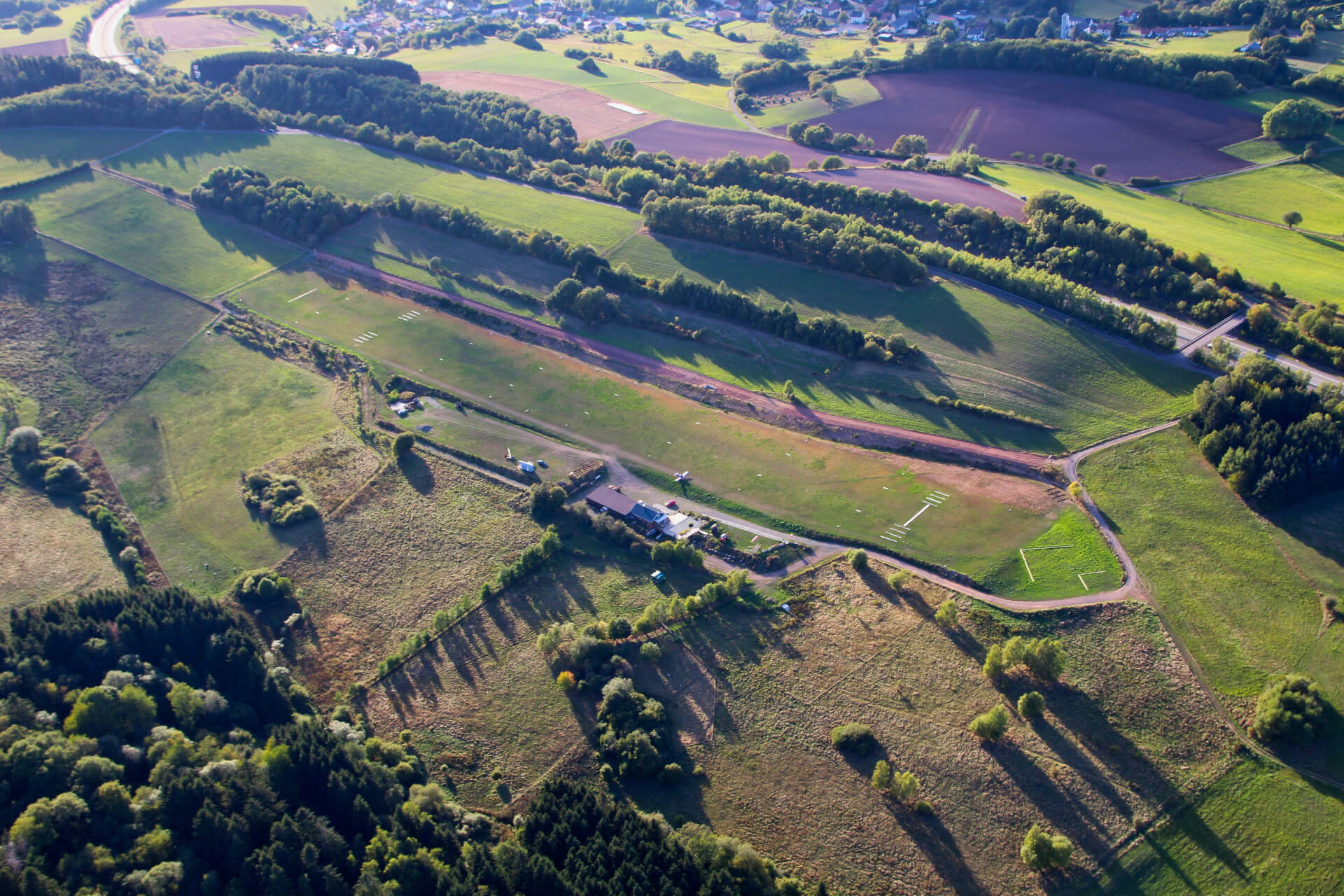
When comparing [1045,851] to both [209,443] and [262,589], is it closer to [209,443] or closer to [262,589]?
[262,589]

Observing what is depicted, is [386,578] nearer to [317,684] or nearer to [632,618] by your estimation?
[317,684]

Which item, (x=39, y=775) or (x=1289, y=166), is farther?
(x=1289, y=166)

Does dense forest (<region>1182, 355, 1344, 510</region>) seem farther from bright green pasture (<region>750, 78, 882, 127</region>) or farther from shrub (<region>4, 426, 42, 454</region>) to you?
shrub (<region>4, 426, 42, 454</region>)

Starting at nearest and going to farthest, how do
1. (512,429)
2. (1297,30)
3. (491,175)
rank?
(512,429), (491,175), (1297,30)

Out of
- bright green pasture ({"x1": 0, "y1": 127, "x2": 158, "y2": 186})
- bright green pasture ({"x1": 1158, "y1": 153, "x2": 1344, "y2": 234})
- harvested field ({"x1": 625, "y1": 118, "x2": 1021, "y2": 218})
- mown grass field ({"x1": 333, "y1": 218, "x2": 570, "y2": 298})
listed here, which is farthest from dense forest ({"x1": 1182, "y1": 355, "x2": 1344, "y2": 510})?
bright green pasture ({"x1": 0, "y1": 127, "x2": 158, "y2": 186})

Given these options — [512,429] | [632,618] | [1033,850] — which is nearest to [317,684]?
[632,618]

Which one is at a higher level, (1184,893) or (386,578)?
(1184,893)

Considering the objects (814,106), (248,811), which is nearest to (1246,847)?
(248,811)
